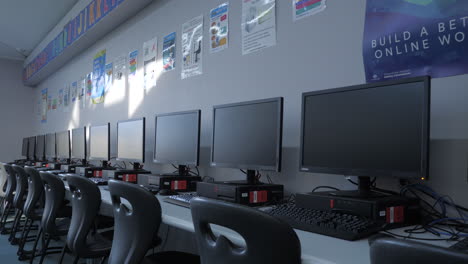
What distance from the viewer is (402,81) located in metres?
1.21

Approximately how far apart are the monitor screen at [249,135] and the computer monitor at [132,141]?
3.26 feet

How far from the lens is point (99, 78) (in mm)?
4426

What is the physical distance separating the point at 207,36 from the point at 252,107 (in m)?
1.00

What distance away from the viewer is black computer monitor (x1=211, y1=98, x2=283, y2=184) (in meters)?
1.64

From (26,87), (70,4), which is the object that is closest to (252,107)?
Answer: (70,4)

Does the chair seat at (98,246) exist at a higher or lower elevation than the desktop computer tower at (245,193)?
lower

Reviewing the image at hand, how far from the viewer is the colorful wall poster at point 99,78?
432 cm

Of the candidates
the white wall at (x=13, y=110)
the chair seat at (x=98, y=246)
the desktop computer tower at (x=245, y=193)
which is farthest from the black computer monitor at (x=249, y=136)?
the white wall at (x=13, y=110)

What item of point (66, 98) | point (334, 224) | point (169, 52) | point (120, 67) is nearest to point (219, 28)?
point (169, 52)

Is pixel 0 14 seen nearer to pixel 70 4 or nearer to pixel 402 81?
pixel 70 4

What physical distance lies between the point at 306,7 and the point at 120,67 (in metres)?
2.58

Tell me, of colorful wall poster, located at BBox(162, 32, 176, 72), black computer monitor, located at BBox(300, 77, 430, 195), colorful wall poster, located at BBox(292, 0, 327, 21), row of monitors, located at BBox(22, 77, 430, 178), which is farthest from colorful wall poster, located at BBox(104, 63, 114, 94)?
black computer monitor, located at BBox(300, 77, 430, 195)

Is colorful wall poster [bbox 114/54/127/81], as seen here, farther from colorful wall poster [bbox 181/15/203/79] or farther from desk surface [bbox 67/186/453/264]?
desk surface [bbox 67/186/453/264]

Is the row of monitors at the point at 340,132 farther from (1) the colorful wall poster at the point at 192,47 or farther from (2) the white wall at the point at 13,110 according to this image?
(2) the white wall at the point at 13,110
